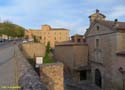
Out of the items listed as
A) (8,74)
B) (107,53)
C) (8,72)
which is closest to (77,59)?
(107,53)

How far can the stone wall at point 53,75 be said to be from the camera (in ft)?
32.9

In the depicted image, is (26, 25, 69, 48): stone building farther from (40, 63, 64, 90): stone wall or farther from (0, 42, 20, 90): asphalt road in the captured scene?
(40, 63, 64, 90): stone wall

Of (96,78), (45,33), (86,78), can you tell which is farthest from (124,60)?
(45,33)

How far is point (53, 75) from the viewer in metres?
10.3

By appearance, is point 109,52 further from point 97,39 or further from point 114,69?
point 97,39

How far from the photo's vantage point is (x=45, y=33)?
8881 cm

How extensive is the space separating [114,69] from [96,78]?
237 inches

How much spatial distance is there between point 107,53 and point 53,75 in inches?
708

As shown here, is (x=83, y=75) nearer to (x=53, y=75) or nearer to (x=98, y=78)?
(x=98, y=78)

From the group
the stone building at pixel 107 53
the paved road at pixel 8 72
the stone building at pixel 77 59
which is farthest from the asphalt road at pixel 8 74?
the stone building at pixel 77 59

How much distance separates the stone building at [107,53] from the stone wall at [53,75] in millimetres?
14067

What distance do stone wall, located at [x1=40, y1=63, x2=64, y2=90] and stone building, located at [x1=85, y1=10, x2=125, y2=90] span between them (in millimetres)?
14067

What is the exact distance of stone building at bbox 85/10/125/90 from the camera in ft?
79.3

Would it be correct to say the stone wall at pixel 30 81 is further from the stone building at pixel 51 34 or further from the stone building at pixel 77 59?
the stone building at pixel 51 34
